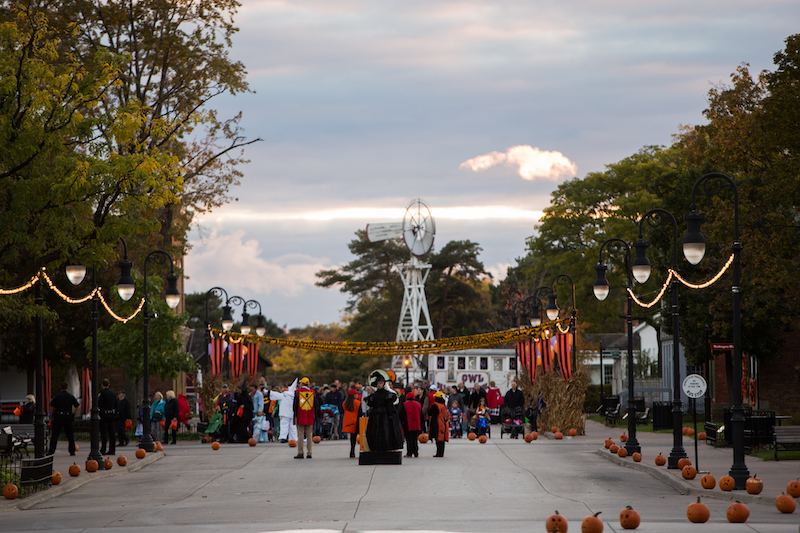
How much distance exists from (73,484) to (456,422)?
56.4ft

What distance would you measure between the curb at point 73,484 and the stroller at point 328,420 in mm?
7812

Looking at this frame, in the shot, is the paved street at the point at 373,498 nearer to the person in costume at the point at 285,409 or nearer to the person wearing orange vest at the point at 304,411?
the person wearing orange vest at the point at 304,411

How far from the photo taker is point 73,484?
1762 centimetres

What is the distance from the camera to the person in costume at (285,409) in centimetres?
2975

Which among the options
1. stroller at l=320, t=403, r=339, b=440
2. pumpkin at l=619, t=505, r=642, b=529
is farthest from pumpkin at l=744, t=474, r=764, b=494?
stroller at l=320, t=403, r=339, b=440

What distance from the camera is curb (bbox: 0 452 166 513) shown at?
14891 millimetres

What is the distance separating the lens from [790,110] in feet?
73.5

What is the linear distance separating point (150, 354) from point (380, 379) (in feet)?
40.1

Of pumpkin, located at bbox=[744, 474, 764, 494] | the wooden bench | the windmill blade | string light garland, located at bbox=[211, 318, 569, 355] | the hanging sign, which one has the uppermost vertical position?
the windmill blade

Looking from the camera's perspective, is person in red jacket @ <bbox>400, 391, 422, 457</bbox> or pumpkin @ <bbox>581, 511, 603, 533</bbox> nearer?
pumpkin @ <bbox>581, 511, 603, 533</bbox>

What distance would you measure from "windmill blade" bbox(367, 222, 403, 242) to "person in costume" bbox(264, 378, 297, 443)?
1945 inches

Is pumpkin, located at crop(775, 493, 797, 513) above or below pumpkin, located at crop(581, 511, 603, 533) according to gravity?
below

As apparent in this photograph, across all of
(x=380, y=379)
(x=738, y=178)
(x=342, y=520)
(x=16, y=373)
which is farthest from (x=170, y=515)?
(x=16, y=373)

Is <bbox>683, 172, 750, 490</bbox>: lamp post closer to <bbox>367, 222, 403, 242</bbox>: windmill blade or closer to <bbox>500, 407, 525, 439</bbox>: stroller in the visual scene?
<bbox>500, 407, 525, 439</bbox>: stroller
